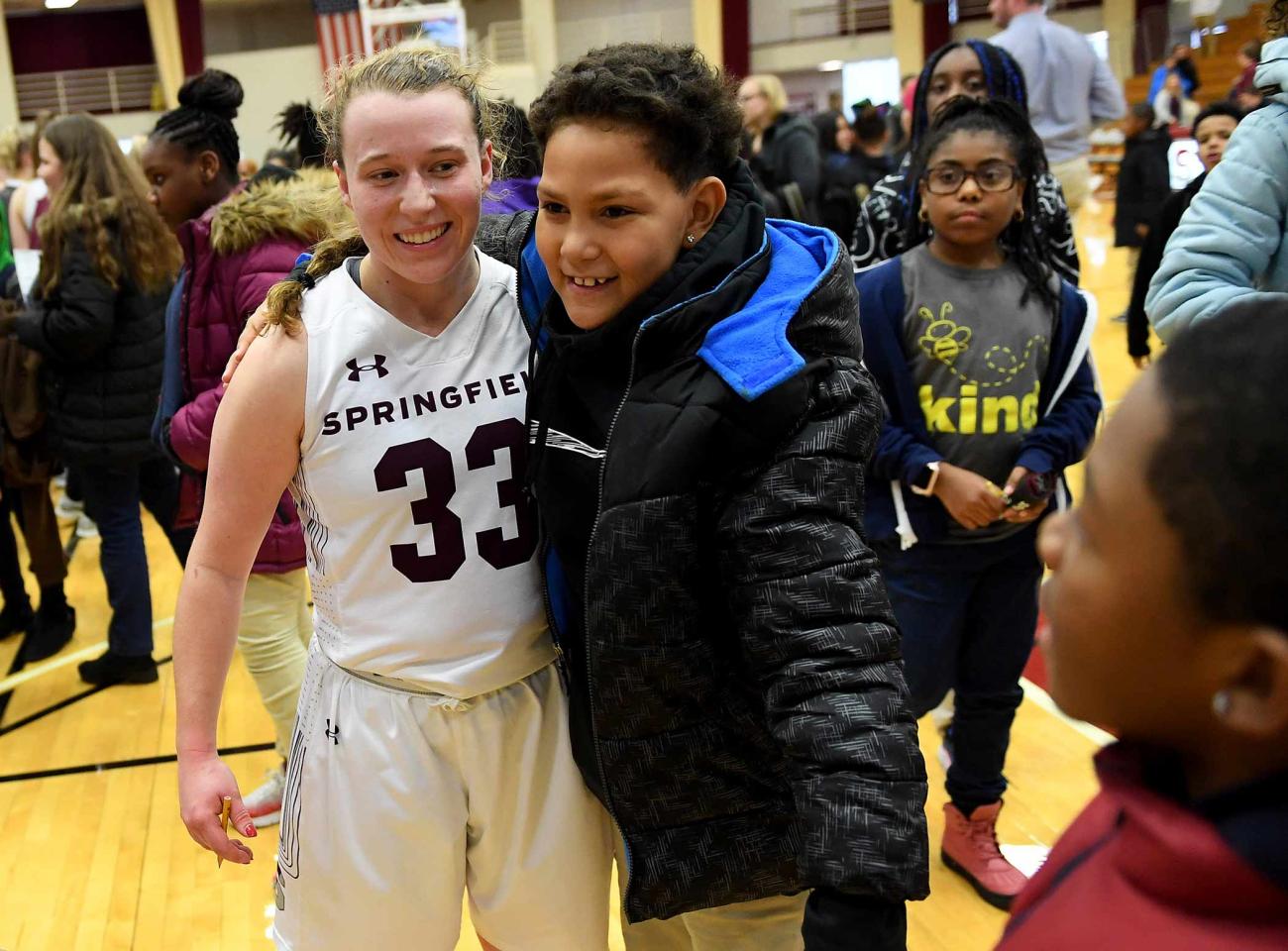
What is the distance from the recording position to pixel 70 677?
4680 millimetres

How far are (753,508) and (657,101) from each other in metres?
0.47

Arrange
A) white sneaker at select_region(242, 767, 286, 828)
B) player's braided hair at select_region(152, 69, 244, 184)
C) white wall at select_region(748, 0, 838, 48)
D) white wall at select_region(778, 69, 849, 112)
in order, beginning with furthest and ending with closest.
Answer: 1. white wall at select_region(778, 69, 849, 112)
2. white wall at select_region(748, 0, 838, 48)
3. white sneaker at select_region(242, 767, 286, 828)
4. player's braided hair at select_region(152, 69, 244, 184)

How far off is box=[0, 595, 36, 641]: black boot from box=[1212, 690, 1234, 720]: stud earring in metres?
5.32

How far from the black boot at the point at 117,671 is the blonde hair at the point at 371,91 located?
3292mm

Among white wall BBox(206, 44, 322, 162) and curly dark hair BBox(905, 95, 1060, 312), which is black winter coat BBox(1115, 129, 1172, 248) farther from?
white wall BBox(206, 44, 322, 162)

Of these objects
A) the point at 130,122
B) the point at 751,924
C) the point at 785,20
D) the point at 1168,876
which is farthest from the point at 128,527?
the point at 785,20

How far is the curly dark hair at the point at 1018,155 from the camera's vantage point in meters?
2.67

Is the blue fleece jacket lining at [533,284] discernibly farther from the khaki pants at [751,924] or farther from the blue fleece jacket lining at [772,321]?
the khaki pants at [751,924]

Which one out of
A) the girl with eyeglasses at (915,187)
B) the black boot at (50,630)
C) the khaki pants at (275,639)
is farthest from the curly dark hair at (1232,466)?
the black boot at (50,630)

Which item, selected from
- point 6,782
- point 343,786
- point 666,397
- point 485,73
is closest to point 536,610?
point 343,786

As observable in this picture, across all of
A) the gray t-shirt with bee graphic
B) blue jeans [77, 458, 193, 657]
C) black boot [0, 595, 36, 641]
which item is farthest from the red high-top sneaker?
black boot [0, 595, 36, 641]

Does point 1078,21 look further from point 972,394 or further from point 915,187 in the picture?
point 972,394

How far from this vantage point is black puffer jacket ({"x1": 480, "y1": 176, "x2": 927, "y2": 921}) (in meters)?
1.23

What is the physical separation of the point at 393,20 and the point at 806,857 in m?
18.2
